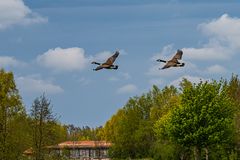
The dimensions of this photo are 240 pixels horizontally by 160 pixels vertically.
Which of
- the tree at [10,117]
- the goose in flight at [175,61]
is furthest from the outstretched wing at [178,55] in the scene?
the tree at [10,117]

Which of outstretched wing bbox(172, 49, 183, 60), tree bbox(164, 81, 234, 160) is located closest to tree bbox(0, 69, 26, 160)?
tree bbox(164, 81, 234, 160)

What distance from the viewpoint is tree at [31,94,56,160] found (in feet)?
155

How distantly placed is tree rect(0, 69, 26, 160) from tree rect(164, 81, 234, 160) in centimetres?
1841

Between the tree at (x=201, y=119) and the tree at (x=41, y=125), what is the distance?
17.8 meters

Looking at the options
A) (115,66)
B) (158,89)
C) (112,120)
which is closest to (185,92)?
(158,89)

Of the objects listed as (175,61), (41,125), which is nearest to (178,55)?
(175,61)

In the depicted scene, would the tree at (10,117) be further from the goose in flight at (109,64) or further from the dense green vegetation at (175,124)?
the goose in flight at (109,64)

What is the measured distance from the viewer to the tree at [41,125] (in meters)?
47.3

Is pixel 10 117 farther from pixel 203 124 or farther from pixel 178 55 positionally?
pixel 178 55

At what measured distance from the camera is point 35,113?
4869 cm

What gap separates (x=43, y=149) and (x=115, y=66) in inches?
1162

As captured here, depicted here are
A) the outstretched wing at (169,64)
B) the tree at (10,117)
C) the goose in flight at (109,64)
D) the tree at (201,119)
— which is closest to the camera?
the goose in flight at (109,64)

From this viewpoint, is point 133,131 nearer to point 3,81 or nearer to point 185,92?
point 185,92

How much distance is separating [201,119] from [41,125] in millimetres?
20003
